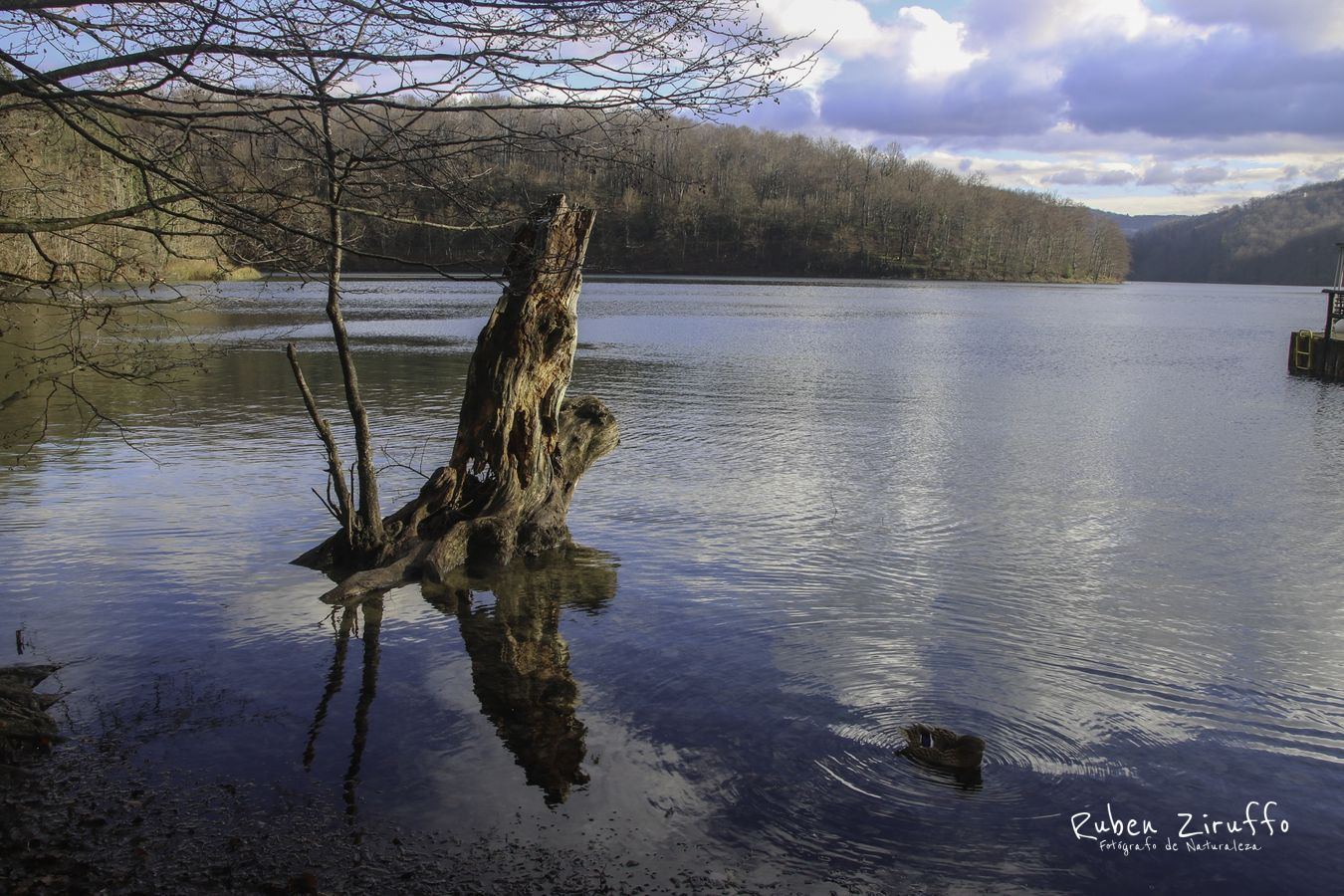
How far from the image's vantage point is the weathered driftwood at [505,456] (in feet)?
33.3

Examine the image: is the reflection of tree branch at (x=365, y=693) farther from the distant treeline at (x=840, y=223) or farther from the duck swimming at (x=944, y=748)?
the distant treeline at (x=840, y=223)

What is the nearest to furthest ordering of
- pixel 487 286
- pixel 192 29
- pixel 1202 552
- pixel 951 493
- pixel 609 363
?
1. pixel 192 29
2. pixel 1202 552
3. pixel 951 493
4. pixel 609 363
5. pixel 487 286

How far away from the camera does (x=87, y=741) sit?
6.22 m

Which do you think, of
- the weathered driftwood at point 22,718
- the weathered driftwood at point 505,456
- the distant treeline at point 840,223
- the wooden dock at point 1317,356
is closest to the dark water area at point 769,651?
the weathered driftwood at point 22,718

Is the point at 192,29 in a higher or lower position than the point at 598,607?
higher

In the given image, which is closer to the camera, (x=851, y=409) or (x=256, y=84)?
(x=256, y=84)

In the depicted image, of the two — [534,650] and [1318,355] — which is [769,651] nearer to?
[534,650]

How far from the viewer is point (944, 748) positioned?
639 cm

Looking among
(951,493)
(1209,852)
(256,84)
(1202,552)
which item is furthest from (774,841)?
(951,493)

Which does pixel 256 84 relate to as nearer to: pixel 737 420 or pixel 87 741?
pixel 87 741

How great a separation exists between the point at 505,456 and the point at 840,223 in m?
143

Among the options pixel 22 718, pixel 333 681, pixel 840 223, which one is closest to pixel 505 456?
pixel 333 681

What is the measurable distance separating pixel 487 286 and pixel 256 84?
6457 cm

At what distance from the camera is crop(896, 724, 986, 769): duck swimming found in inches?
249
